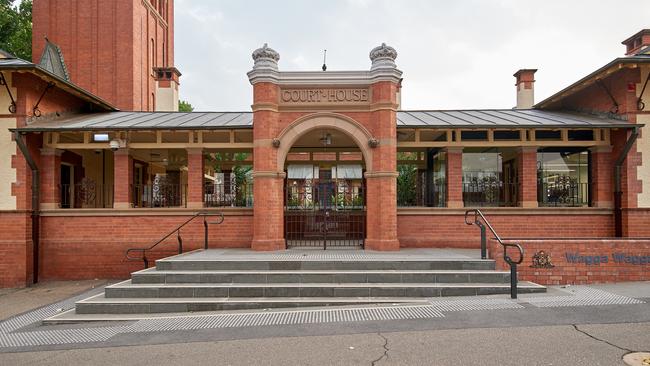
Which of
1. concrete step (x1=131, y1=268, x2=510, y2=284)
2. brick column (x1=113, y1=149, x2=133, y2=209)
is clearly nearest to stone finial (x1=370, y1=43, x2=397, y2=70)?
concrete step (x1=131, y1=268, x2=510, y2=284)

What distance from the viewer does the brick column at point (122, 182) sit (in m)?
11.9

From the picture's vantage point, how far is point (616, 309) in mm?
6676

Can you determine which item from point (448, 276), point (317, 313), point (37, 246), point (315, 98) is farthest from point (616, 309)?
point (37, 246)

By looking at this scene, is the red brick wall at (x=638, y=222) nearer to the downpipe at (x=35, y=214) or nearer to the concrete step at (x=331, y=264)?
the concrete step at (x=331, y=264)

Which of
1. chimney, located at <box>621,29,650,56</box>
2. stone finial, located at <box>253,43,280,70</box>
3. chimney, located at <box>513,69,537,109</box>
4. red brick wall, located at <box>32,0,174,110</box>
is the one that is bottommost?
stone finial, located at <box>253,43,280,70</box>

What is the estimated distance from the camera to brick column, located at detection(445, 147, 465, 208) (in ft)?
38.4

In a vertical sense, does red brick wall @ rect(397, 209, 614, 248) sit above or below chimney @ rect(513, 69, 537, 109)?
below

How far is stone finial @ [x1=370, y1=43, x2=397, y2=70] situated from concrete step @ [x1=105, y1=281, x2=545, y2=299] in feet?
18.3

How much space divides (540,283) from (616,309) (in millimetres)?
1946

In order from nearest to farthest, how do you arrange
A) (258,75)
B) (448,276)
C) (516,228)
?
(448,276)
(258,75)
(516,228)

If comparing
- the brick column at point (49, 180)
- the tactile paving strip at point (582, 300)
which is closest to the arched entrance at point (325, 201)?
the tactile paving strip at point (582, 300)

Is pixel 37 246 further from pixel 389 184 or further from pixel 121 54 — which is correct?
pixel 121 54

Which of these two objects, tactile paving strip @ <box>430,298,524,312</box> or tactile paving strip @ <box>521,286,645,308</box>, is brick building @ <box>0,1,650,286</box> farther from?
tactile paving strip @ <box>521,286,645,308</box>

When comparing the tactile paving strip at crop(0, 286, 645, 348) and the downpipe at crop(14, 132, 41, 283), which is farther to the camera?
the downpipe at crop(14, 132, 41, 283)
